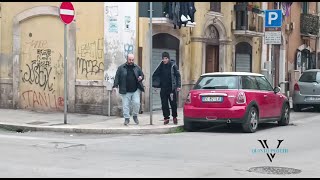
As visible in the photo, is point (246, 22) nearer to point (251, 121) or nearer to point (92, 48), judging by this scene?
point (92, 48)

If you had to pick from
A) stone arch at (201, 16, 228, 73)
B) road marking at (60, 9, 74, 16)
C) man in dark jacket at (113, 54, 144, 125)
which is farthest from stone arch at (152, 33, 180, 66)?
road marking at (60, 9, 74, 16)

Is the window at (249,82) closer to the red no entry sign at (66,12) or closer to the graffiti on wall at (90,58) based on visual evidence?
the red no entry sign at (66,12)

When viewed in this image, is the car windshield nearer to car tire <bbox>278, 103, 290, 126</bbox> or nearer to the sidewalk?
the sidewalk

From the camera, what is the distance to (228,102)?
1338 centimetres

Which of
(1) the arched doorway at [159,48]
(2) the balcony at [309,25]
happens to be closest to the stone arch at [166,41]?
(1) the arched doorway at [159,48]

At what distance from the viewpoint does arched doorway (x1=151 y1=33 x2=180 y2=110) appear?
18531 millimetres

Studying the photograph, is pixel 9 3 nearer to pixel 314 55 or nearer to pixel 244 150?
pixel 244 150

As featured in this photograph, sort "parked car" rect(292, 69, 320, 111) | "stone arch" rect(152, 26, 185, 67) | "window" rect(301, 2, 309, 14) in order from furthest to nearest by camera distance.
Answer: "window" rect(301, 2, 309, 14), "parked car" rect(292, 69, 320, 111), "stone arch" rect(152, 26, 185, 67)

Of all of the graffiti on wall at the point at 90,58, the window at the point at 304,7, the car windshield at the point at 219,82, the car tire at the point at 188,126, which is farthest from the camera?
the window at the point at 304,7

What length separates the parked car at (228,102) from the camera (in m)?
13.4

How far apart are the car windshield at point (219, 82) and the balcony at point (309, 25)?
1698 centimetres

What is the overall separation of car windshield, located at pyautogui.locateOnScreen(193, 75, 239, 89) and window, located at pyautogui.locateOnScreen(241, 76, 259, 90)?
0.22 m

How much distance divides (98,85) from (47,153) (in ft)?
23.0

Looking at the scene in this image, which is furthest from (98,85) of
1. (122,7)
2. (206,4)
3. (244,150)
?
(244,150)
